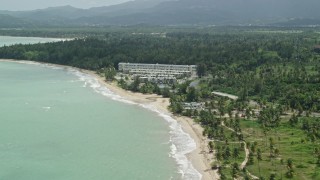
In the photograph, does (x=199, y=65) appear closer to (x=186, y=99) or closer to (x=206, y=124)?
(x=186, y=99)

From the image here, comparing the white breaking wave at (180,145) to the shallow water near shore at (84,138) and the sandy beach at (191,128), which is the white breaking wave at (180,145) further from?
the sandy beach at (191,128)

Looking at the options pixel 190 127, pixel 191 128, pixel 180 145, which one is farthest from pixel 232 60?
pixel 180 145

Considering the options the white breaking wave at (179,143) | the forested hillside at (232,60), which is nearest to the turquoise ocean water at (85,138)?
the white breaking wave at (179,143)

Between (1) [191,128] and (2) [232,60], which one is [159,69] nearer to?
(2) [232,60]

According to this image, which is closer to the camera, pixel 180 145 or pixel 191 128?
pixel 180 145

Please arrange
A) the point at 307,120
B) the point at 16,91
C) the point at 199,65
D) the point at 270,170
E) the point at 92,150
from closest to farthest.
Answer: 1. the point at 270,170
2. the point at 92,150
3. the point at 307,120
4. the point at 16,91
5. the point at 199,65

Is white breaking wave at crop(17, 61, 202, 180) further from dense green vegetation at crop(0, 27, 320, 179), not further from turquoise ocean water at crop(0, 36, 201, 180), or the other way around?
dense green vegetation at crop(0, 27, 320, 179)

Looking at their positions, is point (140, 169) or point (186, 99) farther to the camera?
point (186, 99)

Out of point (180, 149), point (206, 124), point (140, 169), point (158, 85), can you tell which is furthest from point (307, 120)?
point (158, 85)
